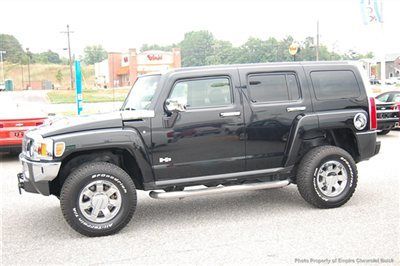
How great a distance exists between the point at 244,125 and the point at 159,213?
5.25ft

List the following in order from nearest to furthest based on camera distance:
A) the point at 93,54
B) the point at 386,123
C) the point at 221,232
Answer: the point at 221,232, the point at 386,123, the point at 93,54

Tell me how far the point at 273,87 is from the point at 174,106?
1368 millimetres

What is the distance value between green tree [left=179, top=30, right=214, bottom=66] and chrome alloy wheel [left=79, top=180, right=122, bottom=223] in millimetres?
113621

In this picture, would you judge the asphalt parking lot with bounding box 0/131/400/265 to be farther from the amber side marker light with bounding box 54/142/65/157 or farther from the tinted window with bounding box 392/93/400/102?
the tinted window with bounding box 392/93/400/102

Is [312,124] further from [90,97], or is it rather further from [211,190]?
[90,97]

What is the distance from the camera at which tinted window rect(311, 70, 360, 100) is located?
229 inches

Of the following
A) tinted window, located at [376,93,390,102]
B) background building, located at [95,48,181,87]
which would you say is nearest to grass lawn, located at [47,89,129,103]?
background building, located at [95,48,181,87]

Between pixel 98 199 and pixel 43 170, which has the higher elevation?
pixel 43 170

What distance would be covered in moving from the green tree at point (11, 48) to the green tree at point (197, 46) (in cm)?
5677

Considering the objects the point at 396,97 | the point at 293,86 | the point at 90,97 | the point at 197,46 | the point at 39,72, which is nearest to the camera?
the point at 293,86

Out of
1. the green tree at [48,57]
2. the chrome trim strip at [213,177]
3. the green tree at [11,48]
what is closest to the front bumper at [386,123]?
the chrome trim strip at [213,177]

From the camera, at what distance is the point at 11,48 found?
159m

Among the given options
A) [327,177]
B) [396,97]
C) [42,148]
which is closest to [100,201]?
[42,148]

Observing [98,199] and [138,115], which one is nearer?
[98,199]
